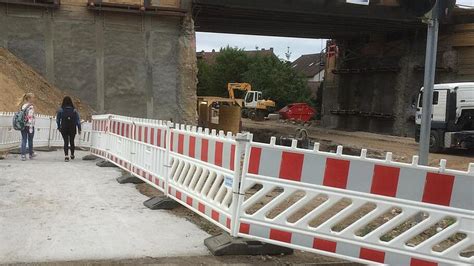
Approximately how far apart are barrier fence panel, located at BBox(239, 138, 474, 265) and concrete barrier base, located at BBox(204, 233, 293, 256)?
4.5 inches

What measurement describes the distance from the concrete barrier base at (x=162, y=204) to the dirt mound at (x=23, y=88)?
13127 millimetres

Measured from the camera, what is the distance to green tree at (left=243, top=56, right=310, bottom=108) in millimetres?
59750

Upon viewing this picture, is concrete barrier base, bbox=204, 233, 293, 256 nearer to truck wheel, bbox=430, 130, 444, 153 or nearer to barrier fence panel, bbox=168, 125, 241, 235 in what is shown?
barrier fence panel, bbox=168, 125, 241, 235

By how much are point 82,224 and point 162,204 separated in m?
1.37

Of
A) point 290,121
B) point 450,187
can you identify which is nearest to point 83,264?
point 450,187

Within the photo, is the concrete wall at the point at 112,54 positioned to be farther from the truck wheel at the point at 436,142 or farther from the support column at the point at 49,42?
the truck wheel at the point at 436,142

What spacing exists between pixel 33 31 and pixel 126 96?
16.2 ft

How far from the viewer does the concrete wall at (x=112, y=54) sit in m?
22.1

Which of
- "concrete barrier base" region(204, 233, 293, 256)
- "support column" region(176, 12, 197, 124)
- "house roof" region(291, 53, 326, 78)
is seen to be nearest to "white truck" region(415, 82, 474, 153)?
"support column" region(176, 12, 197, 124)

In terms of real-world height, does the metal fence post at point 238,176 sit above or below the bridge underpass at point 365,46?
below

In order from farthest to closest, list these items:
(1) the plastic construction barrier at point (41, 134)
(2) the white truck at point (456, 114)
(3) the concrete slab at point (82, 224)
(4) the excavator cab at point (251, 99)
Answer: (4) the excavator cab at point (251, 99) → (2) the white truck at point (456, 114) → (1) the plastic construction barrier at point (41, 134) → (3) the concrete slab at point (82, 224)

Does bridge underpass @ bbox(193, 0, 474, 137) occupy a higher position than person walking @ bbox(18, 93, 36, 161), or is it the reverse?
bridge underpass @ bbox(193, 0, 474, 137)

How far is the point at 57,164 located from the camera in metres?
12.0

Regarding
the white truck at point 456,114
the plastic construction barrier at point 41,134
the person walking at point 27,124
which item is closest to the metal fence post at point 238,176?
the person walking at point 27,124
